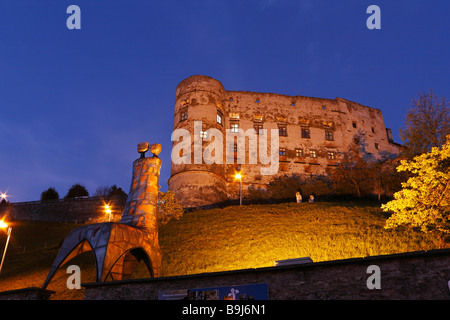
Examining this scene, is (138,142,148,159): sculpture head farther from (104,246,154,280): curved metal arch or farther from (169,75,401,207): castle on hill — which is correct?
(169,75,401,207): castle on hill

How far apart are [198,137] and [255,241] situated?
69.7 feet

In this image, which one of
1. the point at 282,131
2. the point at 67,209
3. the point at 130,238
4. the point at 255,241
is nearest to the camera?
the point at 130,238

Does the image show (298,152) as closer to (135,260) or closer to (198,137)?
(198,137)

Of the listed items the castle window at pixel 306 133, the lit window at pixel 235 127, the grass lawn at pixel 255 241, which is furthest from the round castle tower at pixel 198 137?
the castle window at pixel 306 133

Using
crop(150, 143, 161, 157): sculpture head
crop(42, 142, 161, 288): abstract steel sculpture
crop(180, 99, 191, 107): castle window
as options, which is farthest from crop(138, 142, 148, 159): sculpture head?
crop(180, 99, 191, 107): castle window

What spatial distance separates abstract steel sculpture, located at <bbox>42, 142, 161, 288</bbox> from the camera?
1195 centimetres

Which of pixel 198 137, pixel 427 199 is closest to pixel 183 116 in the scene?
pixel 198 137

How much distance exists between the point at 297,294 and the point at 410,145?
2509cm

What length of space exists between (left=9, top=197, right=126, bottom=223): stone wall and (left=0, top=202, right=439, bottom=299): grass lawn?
17989 mm

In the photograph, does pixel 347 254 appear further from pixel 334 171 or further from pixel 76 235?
pixel 334 171

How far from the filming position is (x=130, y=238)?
12.8 metres

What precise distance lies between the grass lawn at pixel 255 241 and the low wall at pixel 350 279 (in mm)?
5981

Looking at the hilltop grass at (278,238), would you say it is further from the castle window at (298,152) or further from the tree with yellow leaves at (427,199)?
the castle window at (298,152)
